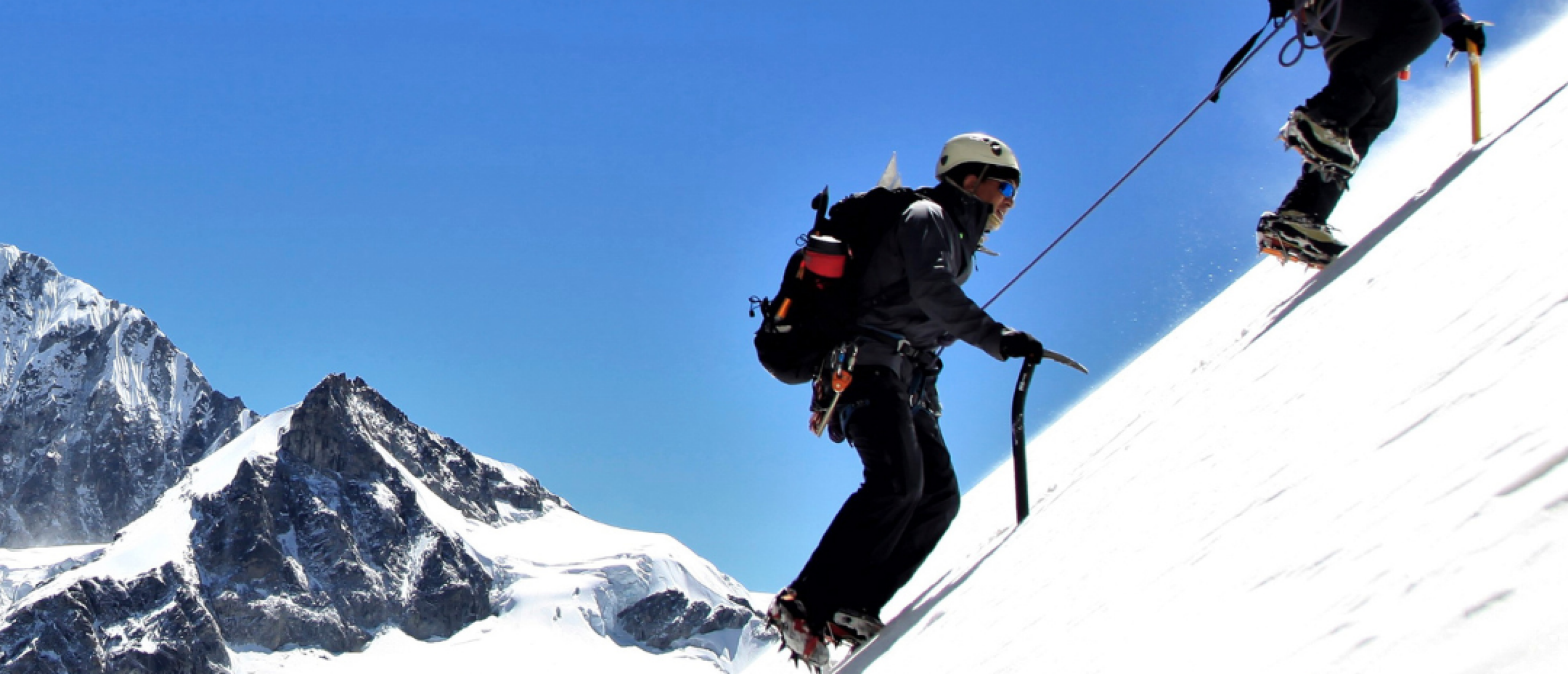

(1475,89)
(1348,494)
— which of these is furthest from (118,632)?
(1348,494)

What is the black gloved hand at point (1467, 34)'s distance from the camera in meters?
6.77

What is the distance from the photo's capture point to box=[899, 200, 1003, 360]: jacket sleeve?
18.0ft

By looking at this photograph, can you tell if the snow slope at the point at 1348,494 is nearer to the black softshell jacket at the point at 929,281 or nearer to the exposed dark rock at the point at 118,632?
the black softshell jacket at the point at 929,281

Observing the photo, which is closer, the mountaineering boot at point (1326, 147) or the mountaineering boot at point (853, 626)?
the mountaineering boot at point (853, 626)

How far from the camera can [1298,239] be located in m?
6.30

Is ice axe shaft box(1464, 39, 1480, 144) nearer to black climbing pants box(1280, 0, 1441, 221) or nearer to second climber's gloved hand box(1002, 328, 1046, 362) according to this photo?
black climbing pants box(1280, 0, 1441, 221)

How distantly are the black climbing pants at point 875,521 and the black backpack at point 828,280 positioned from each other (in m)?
0.35

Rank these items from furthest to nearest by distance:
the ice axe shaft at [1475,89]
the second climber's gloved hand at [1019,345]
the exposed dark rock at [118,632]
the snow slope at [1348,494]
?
the exposed dark rock at [118,632] → the ice axe shaft at [1475,89] → the second climber's gloved hand at [1019,345] → the snow slope at [1348,494]

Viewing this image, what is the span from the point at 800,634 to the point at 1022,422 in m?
1.38

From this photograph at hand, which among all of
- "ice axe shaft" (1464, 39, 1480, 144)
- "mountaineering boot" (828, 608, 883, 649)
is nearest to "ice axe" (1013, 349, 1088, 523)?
"mountaineering boot" (828, 608, 883, 649)

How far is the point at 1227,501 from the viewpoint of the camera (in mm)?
2955

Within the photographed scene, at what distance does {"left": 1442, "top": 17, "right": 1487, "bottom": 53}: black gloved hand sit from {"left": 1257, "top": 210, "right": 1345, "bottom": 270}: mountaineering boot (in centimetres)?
148

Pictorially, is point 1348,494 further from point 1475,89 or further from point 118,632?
point 118,632

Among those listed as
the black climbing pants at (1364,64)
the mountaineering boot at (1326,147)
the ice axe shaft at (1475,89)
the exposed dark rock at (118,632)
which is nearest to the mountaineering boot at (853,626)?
the black climbing pants at (1364,64)
